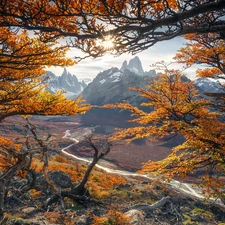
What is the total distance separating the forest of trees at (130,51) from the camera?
3682mm

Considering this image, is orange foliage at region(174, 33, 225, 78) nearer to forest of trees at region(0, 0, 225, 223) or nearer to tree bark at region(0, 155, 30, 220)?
forest of trees at region(0, 0, 225, 223)

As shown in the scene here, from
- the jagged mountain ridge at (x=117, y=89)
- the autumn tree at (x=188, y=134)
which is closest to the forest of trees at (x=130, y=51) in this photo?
the autumn tree at (x=188, y=134)

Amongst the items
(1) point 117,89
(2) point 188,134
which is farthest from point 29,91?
(1) point 117,89

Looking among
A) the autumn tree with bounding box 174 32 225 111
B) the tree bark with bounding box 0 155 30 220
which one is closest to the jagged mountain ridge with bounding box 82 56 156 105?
the autumn tree with bounding box 174 32 225 111

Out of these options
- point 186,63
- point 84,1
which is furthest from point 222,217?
point 84,1

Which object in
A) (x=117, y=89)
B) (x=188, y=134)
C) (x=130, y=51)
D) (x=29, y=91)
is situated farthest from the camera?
(x=117, y=89)

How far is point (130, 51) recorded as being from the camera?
4.14 metres

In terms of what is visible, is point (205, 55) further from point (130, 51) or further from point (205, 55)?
point (130, 51)

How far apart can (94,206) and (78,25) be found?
9.32 metres

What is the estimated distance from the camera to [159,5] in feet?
12.8

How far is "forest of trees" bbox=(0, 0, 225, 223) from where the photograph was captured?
145 inches

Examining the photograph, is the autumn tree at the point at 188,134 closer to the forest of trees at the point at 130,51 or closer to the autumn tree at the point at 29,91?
the forest of trees at the point at 130,51

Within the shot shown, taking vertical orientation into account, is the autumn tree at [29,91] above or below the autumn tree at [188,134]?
above

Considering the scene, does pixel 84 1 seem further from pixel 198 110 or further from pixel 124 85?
pixel 124 85
